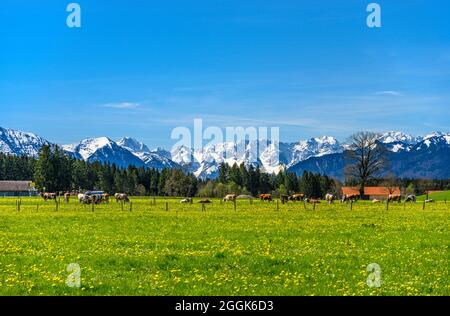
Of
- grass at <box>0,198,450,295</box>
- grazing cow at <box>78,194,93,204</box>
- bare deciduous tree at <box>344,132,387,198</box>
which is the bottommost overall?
grass at <box>0,198,450,295</box>

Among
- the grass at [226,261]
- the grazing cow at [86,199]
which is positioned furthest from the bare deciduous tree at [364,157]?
the grass at [226,261]

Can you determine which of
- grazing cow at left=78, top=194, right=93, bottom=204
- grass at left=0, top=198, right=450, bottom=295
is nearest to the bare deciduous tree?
grazing cow at left=78, top=194, right=93, bottom=204

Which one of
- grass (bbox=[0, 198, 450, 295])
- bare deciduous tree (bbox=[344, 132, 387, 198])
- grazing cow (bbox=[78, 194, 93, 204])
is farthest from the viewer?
bare deciduous tree (bbox=[344, 132, 387, 198])

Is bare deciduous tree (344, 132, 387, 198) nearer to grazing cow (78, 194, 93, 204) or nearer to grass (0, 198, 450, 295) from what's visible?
grazing cow (78, 194, 93, 204)

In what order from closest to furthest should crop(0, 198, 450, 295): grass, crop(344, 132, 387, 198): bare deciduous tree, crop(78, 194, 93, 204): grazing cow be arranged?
1. crop(0, 198, 450, 295): grass
2. crop(78, 194, 93, 204): grazing cow
3. crop(344, 132, 387, 198): bare deciduous tree

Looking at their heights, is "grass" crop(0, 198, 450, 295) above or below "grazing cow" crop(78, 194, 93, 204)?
below

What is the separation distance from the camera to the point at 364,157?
126m

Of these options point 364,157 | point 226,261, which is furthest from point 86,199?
point 226,261

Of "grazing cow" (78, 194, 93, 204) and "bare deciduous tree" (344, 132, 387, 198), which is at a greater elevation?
"bare deciduous tree" (344, 132, 387, 198)

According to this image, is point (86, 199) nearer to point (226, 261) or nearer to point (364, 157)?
point (364, 157)

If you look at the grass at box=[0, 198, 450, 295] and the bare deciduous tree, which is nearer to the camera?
the grass at box=[0, 198, 450, 295]

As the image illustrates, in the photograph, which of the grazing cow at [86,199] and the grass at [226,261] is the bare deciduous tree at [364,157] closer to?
the grazing cow at [86,199]

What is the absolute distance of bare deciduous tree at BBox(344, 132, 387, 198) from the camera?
124812 mm
